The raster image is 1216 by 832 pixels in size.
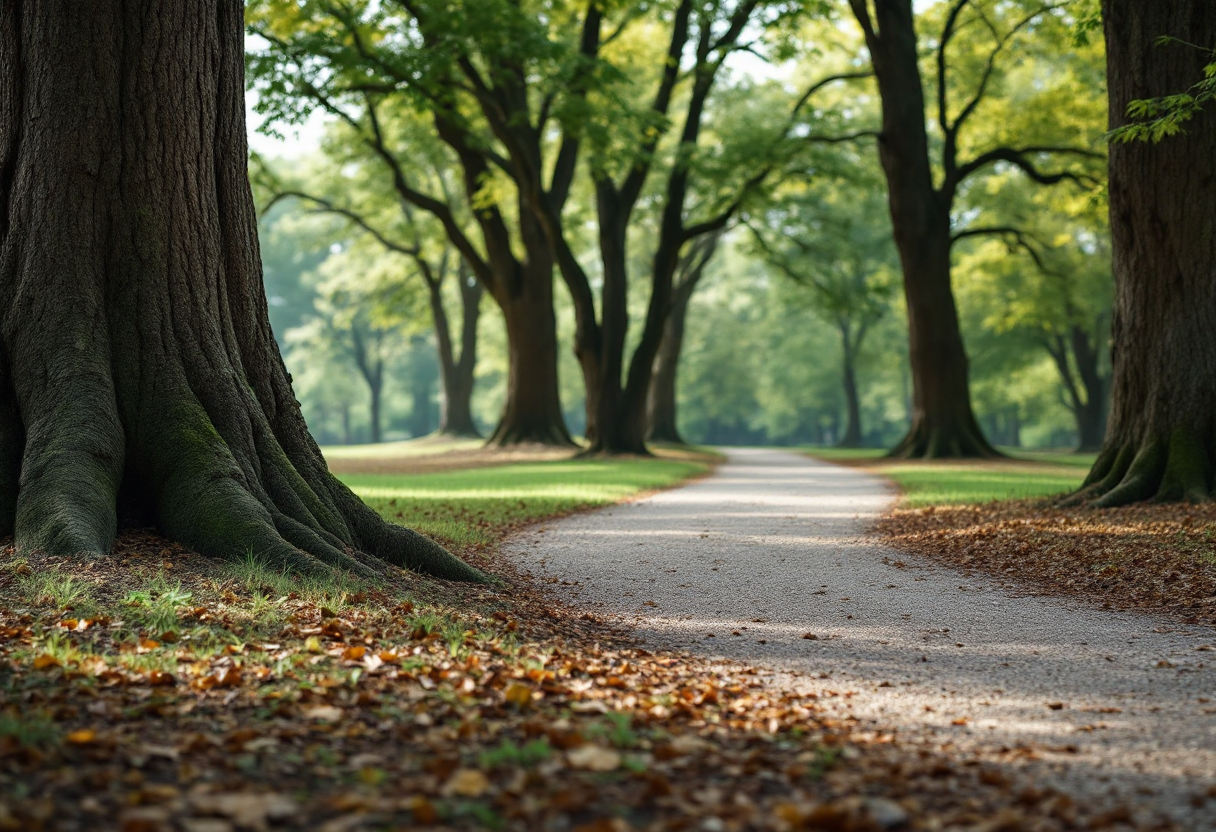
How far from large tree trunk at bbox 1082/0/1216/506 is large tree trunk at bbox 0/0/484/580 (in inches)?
334

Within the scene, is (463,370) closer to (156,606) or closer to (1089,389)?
(1089,389)

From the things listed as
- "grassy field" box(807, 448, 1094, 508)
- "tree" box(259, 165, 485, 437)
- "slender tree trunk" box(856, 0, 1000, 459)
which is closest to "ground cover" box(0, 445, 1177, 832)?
"grassy field" box(807, 448, 1094, 508)

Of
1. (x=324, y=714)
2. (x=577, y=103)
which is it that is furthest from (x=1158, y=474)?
(x=577, y=103)

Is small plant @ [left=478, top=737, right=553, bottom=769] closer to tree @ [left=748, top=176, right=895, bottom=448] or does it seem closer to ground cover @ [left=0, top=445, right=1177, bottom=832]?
ground cover @ [left=0, top=445, right=1177, bottom=832]

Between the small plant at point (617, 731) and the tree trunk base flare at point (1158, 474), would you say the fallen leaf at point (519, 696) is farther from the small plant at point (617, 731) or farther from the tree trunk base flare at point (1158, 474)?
the tree trunk base flare at point (1158, 474)

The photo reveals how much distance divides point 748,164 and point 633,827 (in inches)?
895

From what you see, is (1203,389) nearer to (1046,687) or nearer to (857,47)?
(1046,687)

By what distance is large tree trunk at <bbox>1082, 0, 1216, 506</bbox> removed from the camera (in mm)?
10281

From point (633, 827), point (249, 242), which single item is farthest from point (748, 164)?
point (633, 827)

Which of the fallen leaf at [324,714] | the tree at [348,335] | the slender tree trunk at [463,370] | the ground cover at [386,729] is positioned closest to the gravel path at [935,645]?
the ground cover at [386,729]

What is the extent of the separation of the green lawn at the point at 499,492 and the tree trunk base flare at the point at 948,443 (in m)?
5.79

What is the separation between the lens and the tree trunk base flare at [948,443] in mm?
23422

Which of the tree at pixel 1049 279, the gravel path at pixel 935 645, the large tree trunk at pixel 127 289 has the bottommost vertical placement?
the gravel path at pixel 935 645

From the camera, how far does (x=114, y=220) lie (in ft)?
20.3
